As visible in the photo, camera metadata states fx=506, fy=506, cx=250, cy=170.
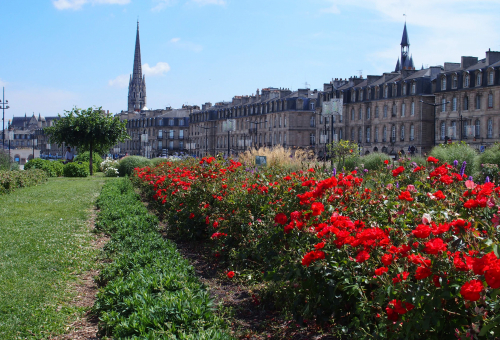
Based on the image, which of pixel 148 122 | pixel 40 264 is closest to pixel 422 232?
pixel 40 264

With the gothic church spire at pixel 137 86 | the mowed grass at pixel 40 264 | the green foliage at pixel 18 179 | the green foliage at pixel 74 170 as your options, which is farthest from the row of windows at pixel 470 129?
the gothic church spire at pixel 137 86

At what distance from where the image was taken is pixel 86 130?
33.3 meters

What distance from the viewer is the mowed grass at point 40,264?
16.9 ft

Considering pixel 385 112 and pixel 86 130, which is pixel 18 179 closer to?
pixel 86 130

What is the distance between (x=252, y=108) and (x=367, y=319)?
2880 inches

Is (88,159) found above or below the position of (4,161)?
below

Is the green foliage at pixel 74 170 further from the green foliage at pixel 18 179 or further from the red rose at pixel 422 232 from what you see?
the red rose at pixel 422 232

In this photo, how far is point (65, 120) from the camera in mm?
33312

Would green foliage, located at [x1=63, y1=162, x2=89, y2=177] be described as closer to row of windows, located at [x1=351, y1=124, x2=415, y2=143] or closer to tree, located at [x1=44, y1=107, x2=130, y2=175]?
tree, located at [x1=44, y1=107, x2=130, y2=175]

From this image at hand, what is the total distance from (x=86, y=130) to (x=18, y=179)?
42.5 feet

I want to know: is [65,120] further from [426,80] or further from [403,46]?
[403,46]

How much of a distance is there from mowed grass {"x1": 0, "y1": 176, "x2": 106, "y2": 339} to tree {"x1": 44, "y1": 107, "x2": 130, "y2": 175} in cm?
2010

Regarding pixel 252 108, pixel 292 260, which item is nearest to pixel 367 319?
pixel 292 260

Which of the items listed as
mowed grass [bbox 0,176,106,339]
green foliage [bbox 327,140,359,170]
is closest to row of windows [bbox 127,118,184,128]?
green foliage [bbox 327,140,359,170]
